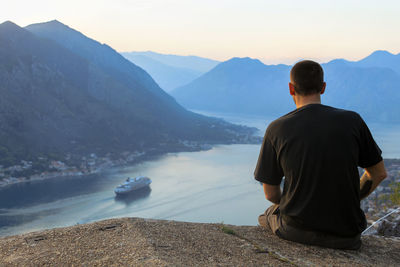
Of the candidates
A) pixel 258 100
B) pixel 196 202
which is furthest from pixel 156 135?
pixel 258 100

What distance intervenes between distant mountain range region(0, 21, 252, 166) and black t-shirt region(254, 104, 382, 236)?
53547mm

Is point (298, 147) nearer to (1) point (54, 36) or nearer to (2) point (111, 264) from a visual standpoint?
(2) point (111, 264)

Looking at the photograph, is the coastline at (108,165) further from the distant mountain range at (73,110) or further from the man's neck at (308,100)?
the man's neck at (308,100)

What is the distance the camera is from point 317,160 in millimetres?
2297

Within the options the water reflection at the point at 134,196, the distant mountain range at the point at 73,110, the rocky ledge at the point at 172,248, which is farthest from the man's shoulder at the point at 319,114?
the distant mountain range at the point at 73,110

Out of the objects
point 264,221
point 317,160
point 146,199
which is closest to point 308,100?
point 317,160

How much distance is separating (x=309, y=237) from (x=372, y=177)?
0.55 m

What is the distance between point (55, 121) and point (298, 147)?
72.3 metres

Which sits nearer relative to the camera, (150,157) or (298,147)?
(298,147)

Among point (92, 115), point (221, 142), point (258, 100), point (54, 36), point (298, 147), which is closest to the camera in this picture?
point (298, 147)

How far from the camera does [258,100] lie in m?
188

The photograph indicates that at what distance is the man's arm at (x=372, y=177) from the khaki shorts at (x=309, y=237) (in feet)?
1.05

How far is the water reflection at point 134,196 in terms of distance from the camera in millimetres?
40362

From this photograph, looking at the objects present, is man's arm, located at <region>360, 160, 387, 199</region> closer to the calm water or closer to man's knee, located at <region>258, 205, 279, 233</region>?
man's knee, located at <region>258, 205, 279, 233</region>
